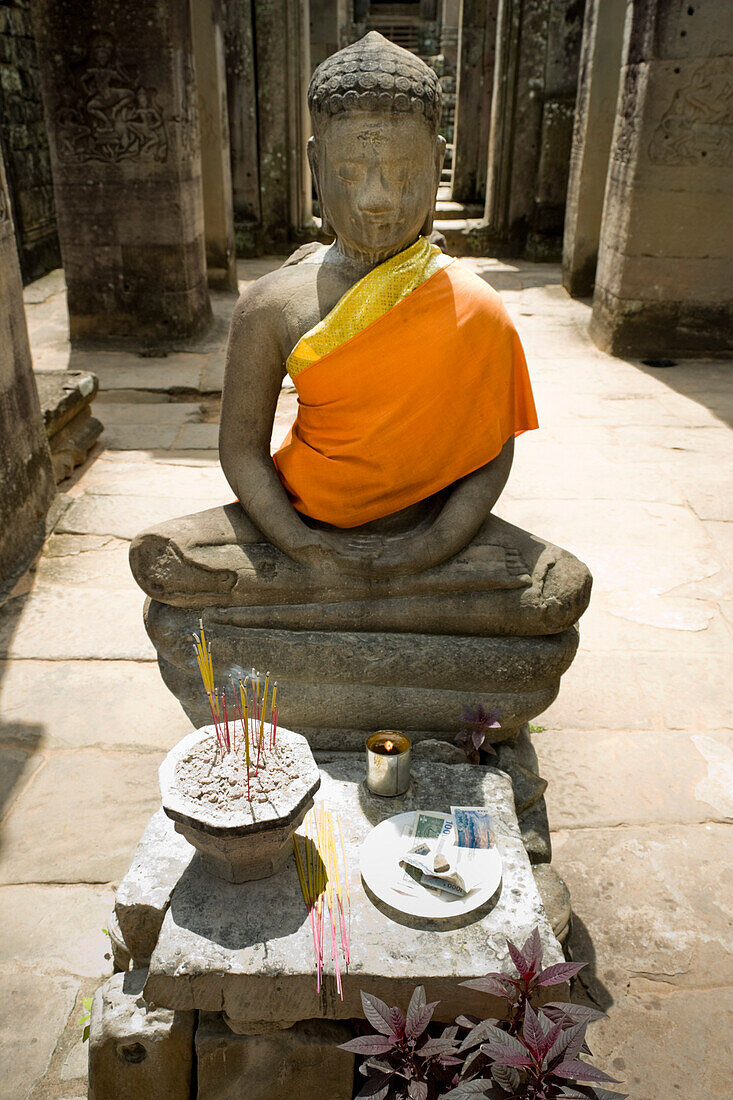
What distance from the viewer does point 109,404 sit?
6473 mm

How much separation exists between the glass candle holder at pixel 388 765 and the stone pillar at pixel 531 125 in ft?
37.0

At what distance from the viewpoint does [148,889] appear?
6.50ft

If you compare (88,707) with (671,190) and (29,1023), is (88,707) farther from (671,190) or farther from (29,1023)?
(671,190)

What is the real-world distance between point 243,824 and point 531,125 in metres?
11.9

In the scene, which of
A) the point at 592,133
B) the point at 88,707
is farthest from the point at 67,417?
the point at 592,133

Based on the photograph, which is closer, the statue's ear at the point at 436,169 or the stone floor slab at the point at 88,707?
the statue's ear at the point at 436,169

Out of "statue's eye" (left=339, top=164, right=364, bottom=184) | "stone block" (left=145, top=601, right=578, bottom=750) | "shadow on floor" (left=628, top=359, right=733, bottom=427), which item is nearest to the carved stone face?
"statue's eye" (left=339, top=164, right=364, bottom=184)

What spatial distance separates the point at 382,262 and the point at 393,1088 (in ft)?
6.50

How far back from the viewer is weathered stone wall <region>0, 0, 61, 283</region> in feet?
33.9

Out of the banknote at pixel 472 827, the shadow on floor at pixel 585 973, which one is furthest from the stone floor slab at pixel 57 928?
the shadow on floor at pixel 585 973

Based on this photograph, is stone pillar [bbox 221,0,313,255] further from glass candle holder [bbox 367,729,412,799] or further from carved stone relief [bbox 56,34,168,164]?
glass candle holder [bbox 367,729,412,799]

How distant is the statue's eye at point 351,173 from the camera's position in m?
2.26

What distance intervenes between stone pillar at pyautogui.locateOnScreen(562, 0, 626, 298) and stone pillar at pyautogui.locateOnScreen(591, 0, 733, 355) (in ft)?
5.47

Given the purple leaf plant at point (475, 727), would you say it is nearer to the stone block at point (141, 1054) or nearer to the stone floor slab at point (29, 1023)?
the stone block at point (141, 1054)
